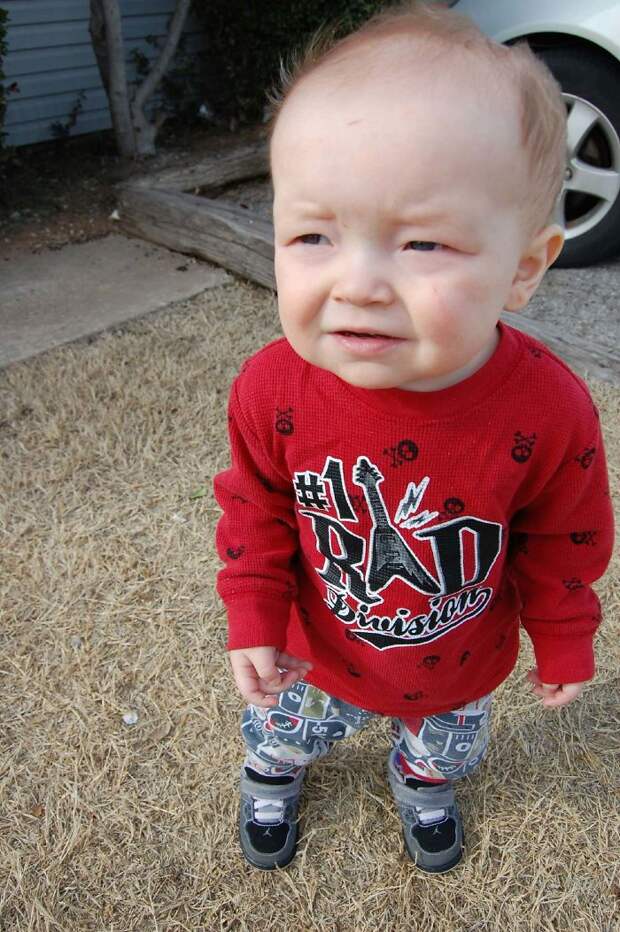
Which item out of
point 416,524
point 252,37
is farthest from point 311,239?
point 252,37

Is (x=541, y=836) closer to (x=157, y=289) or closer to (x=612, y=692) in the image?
(x=612, y=692)

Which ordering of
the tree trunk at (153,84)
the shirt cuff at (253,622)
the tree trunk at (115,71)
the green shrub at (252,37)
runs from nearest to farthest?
the shirt cuff at (253,622) → the tree trunk at (115,71) → the tree trunk at (153,84) → the green shrub at (252,37)

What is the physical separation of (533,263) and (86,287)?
11.4ft

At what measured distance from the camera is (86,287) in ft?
13.3

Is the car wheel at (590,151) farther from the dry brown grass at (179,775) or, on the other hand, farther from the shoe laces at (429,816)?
the shoe laces at (429,816)

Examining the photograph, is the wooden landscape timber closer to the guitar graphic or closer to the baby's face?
the guitar graphic

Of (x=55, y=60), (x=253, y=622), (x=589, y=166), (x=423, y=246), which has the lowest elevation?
(x=589, y=166)

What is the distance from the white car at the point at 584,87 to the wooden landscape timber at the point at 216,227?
72 cm

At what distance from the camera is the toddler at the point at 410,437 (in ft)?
2.73

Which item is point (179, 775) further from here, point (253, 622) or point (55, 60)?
point (55, 60)

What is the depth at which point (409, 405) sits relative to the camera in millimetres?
1063

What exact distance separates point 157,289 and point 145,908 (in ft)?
10.1

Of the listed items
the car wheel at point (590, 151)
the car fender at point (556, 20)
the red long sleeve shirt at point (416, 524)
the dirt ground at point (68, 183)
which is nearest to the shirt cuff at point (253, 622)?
the red long sleeve shirt at point (416, 524)

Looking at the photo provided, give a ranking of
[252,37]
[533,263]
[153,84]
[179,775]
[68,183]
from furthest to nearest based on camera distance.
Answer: [252,37]
[68,183]
[153,84]
[179,775]
[533,263]
